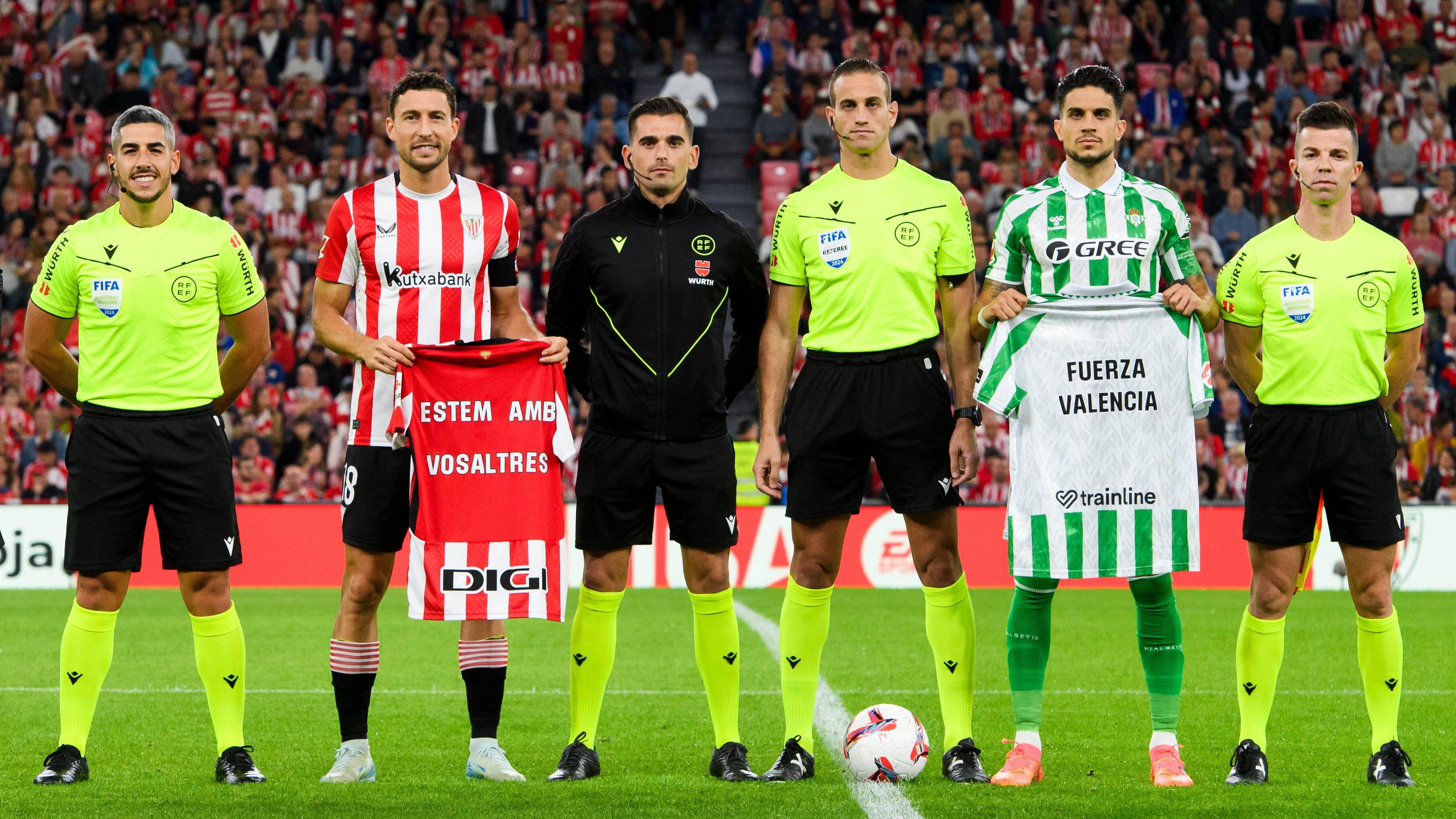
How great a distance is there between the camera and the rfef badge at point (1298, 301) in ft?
18.7

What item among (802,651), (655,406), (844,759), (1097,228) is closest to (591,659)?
(802,651)

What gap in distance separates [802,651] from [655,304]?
1.36m

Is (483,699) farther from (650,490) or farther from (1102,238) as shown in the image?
(1102,238)

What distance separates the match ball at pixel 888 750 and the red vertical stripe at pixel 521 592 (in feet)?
4.09

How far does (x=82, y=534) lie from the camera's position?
18.7 ft

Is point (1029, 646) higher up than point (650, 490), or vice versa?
point (650, 490)

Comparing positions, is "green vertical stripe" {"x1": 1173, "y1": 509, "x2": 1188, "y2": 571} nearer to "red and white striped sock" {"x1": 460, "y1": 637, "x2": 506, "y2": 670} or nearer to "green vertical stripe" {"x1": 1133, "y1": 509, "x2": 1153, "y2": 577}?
"green vertical stripe" {"x1": 1133, "y1": 509, "x2": 1153, "y2": 577}

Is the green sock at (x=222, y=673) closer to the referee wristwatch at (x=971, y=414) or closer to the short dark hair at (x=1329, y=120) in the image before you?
the referee wristwatch at (x=971, y=414)

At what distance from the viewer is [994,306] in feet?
18.7

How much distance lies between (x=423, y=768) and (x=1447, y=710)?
4659mm

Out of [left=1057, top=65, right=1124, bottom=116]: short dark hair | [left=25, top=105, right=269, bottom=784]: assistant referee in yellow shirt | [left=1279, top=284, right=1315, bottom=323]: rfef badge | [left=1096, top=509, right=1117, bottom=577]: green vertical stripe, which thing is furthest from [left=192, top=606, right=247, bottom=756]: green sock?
[left=1279, top=284, right=1315, bottom=323]: rfef badge

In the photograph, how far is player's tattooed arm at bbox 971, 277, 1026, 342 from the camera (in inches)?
223

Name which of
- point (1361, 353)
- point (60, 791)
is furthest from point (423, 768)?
point (1361, 353)

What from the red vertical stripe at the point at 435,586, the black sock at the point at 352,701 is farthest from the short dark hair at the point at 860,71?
the black sock at the point at 352,701
